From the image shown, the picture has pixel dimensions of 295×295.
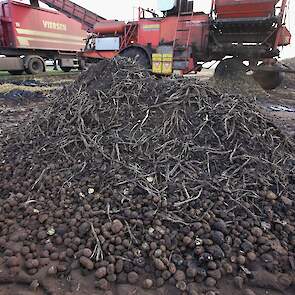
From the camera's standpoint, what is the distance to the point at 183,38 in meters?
8.39

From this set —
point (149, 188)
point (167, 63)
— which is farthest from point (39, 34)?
point (149, 188)

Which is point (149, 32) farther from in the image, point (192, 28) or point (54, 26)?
point (54, 26)

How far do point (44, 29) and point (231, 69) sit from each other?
9060 mm

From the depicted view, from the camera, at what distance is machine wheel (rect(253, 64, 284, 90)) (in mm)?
8883

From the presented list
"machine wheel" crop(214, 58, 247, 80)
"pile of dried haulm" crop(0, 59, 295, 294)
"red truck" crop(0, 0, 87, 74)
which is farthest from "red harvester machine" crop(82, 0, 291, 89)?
"pile of dried haulm" crop(0, 59, 295, 294)

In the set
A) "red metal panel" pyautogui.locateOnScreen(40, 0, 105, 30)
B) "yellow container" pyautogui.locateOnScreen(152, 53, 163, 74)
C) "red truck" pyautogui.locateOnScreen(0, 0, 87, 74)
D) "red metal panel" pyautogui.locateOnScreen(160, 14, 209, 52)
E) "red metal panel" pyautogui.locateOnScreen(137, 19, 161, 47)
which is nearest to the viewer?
"red metal panel" pyautogui.locateOnScreen(160, 14, 209, 52)

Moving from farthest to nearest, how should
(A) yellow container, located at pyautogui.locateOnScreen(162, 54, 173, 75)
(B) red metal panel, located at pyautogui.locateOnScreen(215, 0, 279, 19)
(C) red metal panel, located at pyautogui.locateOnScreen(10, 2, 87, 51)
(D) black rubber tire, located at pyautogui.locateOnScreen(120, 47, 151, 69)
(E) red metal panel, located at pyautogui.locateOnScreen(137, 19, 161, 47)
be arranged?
(C) red metal panel, located at pyautogui.locateOnScreen(10, 2, 87, 51)
(D) black rubber tire, located at pyautogui.locateOnScreen(120, 47, 151, 69)
(E) red metal panel, located at pyautogui.locateOnScreen(137, 19, 161, 47)
(A) yellow container, located at pyautogui.locateOnScreen(162, 54, 173, 75)
(B) red metal panel, located at pyautogui.locateOnScreen(215, 0, 279, 19)

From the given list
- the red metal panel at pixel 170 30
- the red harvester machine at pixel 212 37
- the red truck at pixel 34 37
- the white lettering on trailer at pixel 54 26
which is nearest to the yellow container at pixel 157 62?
the red harvester machine at pixel 212 37

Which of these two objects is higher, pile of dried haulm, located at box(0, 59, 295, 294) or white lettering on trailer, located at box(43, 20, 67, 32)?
white lettering on trailer, located at box(43, 20, 67, 32)

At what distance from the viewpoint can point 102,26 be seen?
10.4 metres

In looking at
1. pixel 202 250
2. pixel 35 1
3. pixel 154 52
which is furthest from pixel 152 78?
pixel 35 1

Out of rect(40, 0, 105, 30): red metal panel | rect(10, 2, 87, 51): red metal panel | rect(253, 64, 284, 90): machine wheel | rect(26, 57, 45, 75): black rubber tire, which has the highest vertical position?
rect(40, 0, 105, 30): red metal panel

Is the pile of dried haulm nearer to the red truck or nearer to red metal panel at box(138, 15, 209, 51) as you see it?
red metal panel at box(138, 15, 209, 51)

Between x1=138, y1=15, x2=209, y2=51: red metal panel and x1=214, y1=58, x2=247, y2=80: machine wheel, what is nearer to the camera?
x1=138, y1=15, x2=209, y2=51: red metal panel
